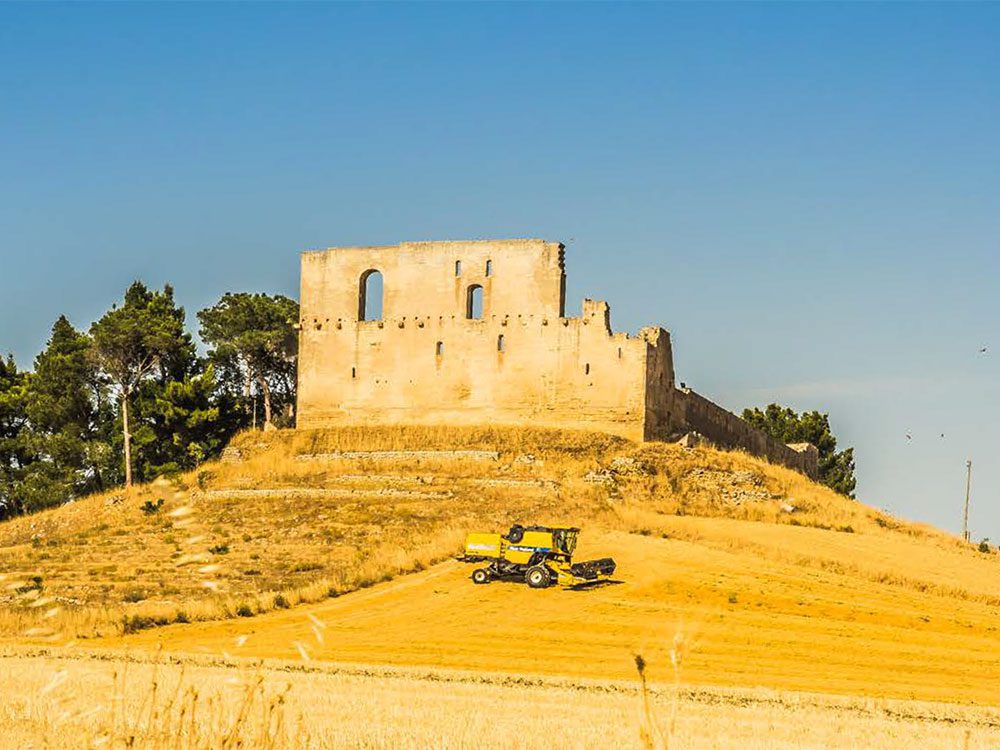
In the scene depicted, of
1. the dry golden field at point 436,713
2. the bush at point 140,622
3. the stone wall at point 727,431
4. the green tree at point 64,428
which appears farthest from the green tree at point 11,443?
the dry golden field at point 436,713

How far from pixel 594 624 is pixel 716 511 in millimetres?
17766

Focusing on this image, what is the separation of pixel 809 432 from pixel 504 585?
57.1 meters

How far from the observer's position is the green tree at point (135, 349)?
5678cm

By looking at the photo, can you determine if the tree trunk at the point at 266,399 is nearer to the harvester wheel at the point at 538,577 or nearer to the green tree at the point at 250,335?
the green tree at the point at 250,335

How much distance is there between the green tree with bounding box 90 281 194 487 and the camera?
186ft

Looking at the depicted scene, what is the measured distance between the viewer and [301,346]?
54.4m

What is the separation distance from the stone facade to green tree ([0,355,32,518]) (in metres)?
13.8

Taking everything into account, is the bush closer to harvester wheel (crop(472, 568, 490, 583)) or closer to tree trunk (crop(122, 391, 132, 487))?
harvester wheel (crop(472, 568, 490, 583))

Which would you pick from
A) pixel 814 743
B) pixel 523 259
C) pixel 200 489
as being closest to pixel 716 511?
pixel 523 259

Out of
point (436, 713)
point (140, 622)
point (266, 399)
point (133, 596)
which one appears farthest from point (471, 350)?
point (436, 713)

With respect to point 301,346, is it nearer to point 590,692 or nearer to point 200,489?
point 200,489

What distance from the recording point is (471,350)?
51.6 m

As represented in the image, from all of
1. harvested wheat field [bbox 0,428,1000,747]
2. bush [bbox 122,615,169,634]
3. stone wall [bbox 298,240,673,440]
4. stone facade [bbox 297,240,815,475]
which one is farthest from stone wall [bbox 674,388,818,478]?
bush [bbox 122,615,169,634]

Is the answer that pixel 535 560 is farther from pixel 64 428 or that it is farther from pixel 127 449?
pixel 64 428
